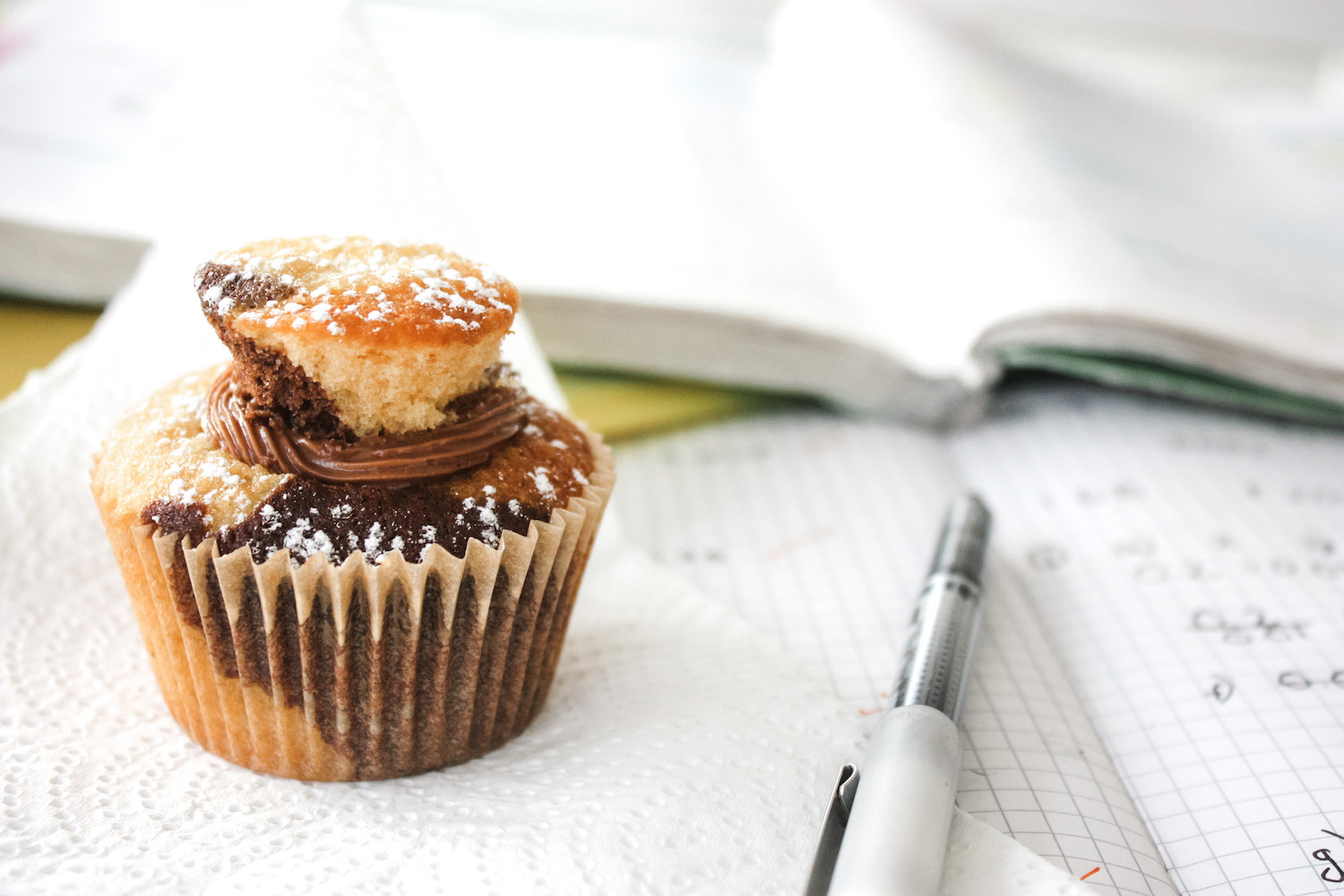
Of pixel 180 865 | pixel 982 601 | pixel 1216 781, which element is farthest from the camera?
pixel 982 601

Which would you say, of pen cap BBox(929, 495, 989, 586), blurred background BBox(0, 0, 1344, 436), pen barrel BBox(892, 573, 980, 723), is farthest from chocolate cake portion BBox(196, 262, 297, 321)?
pen cap BBox(929, 495, 989, 586)

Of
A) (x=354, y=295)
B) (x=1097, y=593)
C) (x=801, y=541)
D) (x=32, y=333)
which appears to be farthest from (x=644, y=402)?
(x=32, y=333)

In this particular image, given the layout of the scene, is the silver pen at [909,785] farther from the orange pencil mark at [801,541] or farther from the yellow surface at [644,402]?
the yellow surface at [644,402]

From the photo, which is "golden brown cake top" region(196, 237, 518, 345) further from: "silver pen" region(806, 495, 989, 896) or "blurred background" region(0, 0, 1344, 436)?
"silver pen" region(806, 495, 989, 896)

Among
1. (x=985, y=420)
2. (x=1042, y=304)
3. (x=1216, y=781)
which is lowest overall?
(x=985, y=420)

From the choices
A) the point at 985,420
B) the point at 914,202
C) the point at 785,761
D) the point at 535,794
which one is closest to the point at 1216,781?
the point at 785,761

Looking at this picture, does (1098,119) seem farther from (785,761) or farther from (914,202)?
(785,761)

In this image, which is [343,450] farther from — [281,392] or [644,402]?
[644,402]
